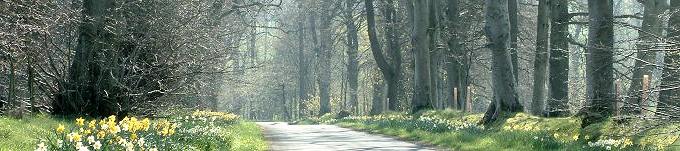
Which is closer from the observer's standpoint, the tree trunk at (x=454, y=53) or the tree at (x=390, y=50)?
the tree trunk at (x=454, y=53)

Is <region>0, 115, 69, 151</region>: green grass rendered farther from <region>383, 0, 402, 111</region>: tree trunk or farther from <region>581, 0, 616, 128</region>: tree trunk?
<region>383, 0, 402, 111</region>: tree trunk

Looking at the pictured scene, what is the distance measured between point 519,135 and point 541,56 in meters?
9.25

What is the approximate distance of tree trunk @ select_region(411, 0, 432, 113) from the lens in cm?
2977

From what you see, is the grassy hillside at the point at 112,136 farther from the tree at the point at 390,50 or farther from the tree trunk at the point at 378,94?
the tree trunk at the point at 378,94

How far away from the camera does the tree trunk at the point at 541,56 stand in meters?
22.8

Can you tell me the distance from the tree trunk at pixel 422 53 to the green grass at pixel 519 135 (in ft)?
21.0

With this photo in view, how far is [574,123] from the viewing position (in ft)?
53.3

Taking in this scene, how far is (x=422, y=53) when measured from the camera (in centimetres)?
2995

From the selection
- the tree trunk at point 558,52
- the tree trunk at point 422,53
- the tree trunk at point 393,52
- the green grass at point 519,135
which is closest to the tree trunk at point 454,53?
the tree trunk at point 422,53

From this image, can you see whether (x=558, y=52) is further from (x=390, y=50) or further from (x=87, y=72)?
(x=390, y=50)

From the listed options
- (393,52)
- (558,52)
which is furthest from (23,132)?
(393,52)

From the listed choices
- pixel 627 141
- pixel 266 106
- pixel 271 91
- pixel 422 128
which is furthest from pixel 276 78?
pixel 627 141

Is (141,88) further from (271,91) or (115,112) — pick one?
(271,91)

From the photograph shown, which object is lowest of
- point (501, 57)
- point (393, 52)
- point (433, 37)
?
point (501, 57)
